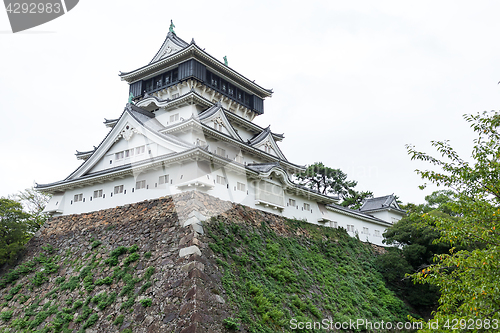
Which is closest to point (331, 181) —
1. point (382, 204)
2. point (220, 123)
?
point (382, 204)

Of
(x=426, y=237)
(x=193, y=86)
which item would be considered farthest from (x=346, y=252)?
(x=193, y=86)

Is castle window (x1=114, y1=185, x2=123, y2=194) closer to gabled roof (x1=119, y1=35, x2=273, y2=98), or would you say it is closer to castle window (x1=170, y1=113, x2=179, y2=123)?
castle window (x1=170, y1=113, x2=179, y2=123)

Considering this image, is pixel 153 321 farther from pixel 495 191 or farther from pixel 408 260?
pixel 408 260

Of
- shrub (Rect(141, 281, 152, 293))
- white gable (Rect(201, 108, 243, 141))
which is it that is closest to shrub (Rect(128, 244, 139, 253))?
shrub (Rect(141, 281, 152, 293))

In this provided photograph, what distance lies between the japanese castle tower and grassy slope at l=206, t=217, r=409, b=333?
181cm

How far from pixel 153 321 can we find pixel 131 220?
6479 millimetres

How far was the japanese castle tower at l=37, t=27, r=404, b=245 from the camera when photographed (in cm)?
1809

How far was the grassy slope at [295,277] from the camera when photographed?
14.1 metres

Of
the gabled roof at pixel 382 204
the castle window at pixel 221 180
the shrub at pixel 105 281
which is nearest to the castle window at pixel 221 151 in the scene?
the castle window at pixel 221 180

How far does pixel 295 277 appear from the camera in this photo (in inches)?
695

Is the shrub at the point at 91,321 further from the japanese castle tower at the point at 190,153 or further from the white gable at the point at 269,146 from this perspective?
the white gable at the point at 269,146

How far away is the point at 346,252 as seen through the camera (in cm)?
2411

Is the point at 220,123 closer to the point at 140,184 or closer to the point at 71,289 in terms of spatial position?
the point at 140,184

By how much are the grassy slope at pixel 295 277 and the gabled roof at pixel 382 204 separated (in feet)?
29.4
